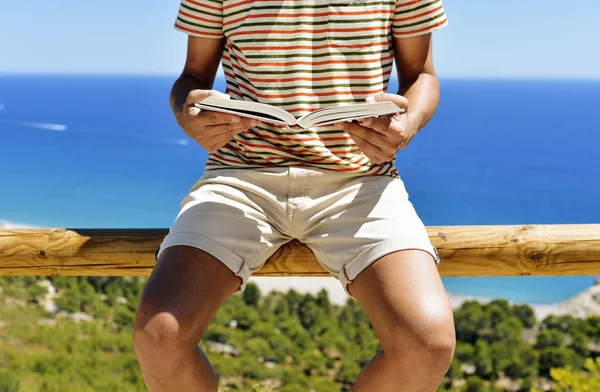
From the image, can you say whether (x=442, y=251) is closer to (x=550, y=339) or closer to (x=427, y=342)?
(x=427, y=342)

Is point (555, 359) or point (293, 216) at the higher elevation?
point (293, 216)

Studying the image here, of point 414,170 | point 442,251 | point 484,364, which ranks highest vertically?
point 442,251

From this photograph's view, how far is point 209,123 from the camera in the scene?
1676 millimetres

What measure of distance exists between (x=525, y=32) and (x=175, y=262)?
9239cm

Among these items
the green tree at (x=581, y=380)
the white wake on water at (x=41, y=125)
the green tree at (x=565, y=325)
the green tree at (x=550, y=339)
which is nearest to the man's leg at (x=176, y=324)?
the green tree at (x=581, y=380)

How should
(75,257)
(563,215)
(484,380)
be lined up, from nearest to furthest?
Result: (75,257), (484,380), (563,215)

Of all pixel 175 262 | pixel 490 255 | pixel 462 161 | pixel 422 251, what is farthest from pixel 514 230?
pixel 462 161

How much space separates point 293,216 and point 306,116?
0.40 metres

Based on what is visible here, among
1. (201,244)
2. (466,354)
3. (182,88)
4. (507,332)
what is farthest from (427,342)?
(507,332)

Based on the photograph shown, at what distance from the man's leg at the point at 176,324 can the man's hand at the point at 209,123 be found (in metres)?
0.31

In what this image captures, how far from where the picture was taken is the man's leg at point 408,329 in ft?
4.90

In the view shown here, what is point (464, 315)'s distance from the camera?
32.1 ft

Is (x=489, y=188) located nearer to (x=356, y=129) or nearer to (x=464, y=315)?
(x=464, y=315)

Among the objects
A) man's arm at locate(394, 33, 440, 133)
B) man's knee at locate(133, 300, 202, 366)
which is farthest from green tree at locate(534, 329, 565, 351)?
man's knee at locate(133, 300, 202, 366)
